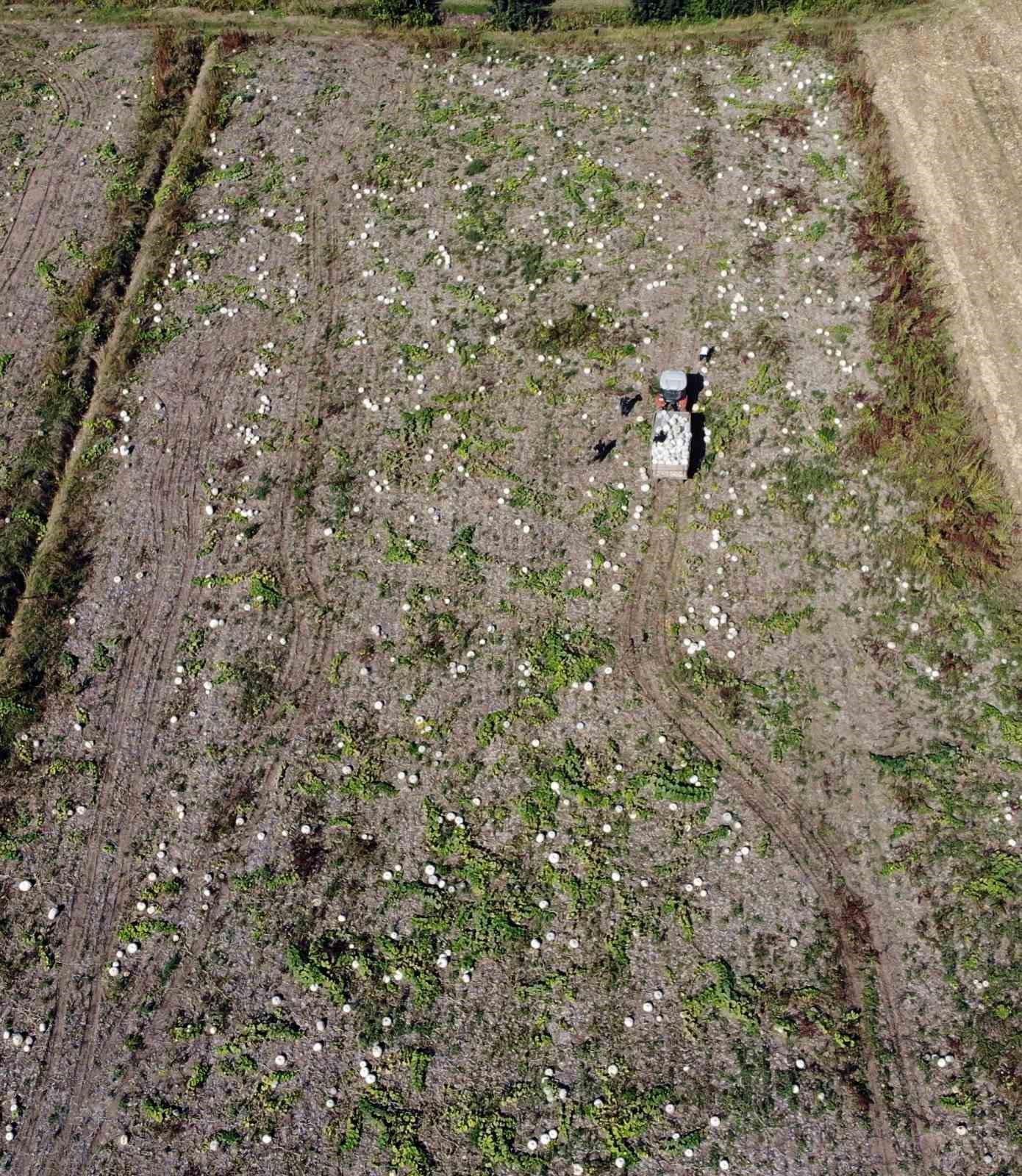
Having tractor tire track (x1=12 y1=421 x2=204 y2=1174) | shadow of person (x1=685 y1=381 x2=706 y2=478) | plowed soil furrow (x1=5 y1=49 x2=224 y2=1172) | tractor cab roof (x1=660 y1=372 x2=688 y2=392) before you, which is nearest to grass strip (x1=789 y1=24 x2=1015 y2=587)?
shadow of person (x1=685 y1=381 x2=706 y2=478)

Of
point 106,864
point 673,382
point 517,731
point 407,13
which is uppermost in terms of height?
point 407,13

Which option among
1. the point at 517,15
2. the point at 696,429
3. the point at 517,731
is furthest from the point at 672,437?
the point at 517,15

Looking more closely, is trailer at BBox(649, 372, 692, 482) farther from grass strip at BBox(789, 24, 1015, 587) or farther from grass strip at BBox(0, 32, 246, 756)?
grass strip at BBox(0, 32, 246, 756)

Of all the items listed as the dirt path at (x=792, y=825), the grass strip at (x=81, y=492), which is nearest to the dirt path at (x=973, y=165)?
the dirt path at (x=792, y=825)

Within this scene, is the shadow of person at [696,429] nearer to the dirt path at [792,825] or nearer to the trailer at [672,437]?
the trailer at [672,437]

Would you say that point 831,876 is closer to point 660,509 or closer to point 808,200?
point 660,509

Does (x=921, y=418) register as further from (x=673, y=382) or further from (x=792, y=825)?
(x=792, y=825)
